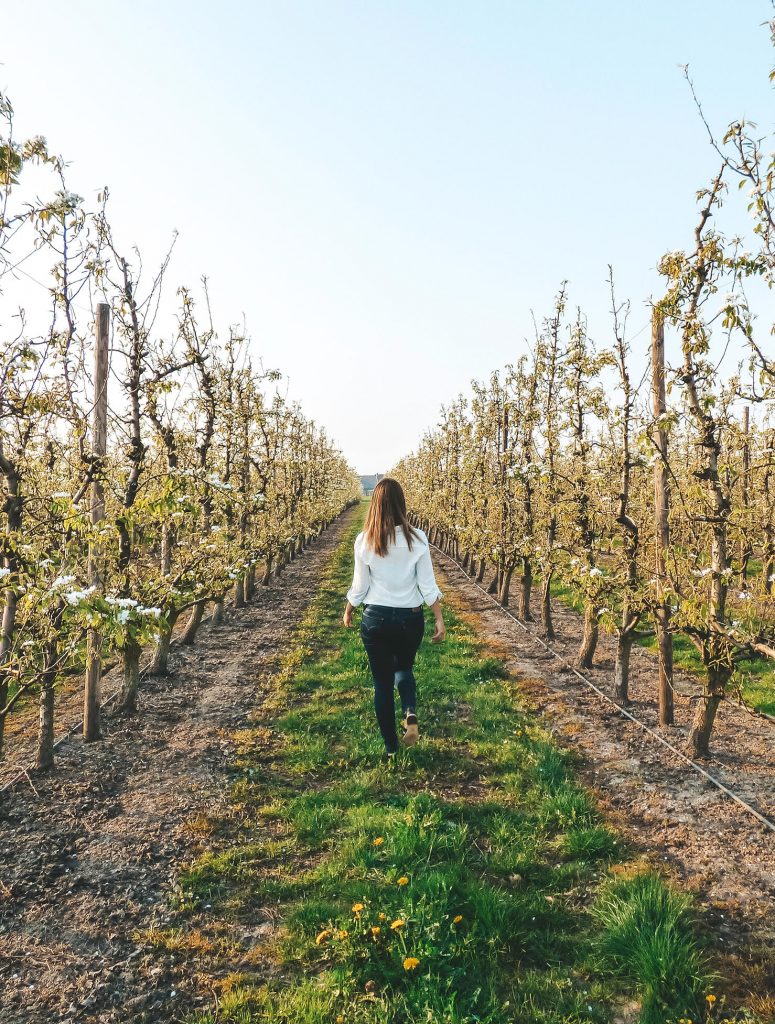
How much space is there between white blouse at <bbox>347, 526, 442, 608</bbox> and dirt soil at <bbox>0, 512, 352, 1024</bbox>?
2311 mm

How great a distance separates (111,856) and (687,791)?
497 centimetres

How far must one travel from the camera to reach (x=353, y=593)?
5.56 m

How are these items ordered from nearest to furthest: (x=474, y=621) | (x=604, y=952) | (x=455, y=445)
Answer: (x=604, y=952), (x=474, y=621), (x=455, y=445)

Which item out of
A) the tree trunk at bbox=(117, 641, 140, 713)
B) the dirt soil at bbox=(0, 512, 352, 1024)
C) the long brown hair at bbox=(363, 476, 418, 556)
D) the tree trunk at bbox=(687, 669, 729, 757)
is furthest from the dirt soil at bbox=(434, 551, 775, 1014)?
the tree trunk at bbox=(117, 641, 140, 713)

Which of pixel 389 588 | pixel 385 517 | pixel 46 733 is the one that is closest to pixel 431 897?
pixel 389 588

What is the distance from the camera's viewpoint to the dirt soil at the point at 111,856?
325 cm

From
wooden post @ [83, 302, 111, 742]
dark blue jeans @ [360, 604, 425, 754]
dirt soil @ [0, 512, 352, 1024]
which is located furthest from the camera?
wooden post @ [83, 302, 111, 742]

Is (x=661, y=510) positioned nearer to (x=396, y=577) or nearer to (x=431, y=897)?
(x=396, y=577)

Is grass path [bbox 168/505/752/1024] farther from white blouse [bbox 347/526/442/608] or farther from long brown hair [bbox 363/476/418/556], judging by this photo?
long brown hair [bbox 363/476/418/556]

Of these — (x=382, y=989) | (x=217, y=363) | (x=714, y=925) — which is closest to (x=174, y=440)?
(x=217, y=363)

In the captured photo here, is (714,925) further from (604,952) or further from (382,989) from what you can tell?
(382,989)

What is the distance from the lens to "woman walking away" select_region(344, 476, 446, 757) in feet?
17.7

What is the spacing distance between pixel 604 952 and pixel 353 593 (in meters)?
3.21

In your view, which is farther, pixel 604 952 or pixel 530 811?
pixel 530 811
